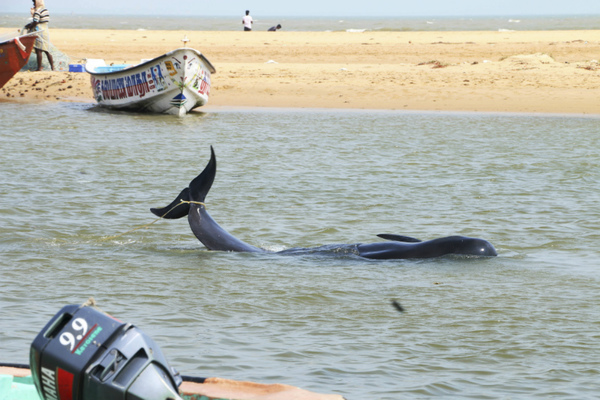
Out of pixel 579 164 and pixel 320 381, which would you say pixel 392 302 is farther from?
pixel 579 164

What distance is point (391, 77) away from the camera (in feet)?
77.3

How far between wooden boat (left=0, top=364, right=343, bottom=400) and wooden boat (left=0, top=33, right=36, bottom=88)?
1723cm

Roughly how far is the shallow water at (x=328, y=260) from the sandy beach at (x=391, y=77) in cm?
480

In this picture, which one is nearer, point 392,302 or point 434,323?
point 434,323

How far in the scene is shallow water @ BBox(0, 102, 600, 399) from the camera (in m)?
5.27

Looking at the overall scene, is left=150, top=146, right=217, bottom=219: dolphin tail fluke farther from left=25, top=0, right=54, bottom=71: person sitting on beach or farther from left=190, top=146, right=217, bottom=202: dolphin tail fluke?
left=25, top=0, right=54, bottom=71: person sitting on beach

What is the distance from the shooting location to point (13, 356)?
203 inches

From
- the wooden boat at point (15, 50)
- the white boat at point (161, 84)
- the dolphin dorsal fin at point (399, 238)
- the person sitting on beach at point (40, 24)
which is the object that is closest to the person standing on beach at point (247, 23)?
the person sitting on beach at point (40, 24)

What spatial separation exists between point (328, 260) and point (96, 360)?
4.78m

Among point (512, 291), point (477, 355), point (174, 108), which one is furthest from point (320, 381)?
point (174, 108)

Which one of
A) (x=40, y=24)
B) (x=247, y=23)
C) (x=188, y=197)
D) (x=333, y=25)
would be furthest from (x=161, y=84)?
(x=333, y=25)

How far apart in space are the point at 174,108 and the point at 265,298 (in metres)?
13.8

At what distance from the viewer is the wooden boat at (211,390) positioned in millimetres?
3750

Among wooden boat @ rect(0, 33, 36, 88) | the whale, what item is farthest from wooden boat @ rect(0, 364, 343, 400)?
wooden boat @ rect(0, 33, 36, 88)
